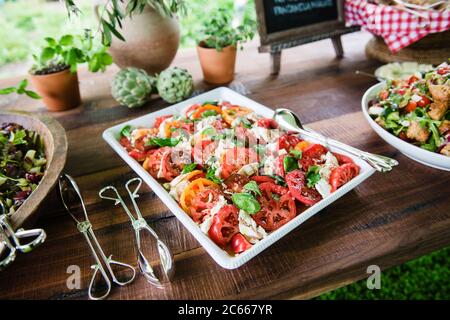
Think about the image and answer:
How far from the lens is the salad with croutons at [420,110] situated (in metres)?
1.02

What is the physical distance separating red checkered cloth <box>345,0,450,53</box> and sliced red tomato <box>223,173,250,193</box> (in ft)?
3.35

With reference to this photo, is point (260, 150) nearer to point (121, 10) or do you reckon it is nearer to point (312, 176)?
point (312, 176)

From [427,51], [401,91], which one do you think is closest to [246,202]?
[401,91]

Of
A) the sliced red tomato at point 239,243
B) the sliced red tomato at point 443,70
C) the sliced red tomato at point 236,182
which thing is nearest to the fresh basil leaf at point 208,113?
the sliced red tomato at point 236,182

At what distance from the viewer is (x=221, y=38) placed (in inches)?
60.3

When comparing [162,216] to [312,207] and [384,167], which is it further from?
[384,167]

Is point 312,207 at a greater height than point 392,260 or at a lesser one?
greater

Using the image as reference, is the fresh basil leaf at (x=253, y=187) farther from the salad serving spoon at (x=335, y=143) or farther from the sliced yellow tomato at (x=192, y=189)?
the salad serving spoon at (x=335, y=143)

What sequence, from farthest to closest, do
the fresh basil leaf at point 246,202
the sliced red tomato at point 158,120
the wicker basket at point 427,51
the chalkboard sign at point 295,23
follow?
the chalkboard sign at point 295,23, the wicker basket at point 427,51, the sliced red tomato at point 158,120, the fresh basil leaf at point 246,202

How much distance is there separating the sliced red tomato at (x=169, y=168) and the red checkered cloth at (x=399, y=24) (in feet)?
3.65

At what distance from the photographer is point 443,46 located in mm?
1502

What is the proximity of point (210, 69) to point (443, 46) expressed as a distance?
107 cm

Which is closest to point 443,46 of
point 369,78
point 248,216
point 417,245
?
point 369,78

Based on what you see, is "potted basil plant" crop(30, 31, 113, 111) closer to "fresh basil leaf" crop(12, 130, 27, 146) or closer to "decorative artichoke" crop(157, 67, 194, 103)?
"decorative artichoke" crop(157, 67, 194, 103)
